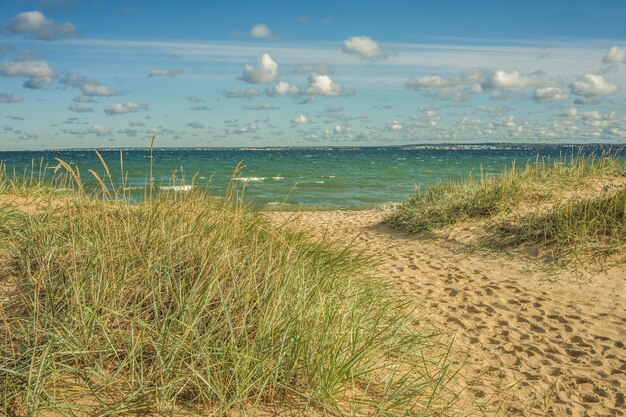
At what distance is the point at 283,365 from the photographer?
319 centimetres

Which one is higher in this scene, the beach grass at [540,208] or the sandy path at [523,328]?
the beach grass at [540,208]

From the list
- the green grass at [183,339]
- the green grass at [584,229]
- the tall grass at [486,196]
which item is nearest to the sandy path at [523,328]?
the green grass at [584,229]

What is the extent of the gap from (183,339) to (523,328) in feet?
13.8

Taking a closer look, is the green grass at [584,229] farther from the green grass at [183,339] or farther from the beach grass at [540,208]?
the green grass at [183,339]

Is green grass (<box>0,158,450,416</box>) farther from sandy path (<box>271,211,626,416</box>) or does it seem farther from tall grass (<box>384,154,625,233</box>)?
tall grass (<box>384,154,625,233</box>)

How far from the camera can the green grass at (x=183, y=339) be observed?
9.44 feet

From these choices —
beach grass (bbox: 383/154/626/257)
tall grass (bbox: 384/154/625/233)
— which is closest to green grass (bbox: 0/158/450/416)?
beach grass (bbox: 383/154/626/257)

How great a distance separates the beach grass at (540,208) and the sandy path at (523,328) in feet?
2.49

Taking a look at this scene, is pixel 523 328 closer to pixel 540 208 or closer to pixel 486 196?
pixel 540 208

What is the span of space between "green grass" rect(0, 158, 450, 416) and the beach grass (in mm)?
5144

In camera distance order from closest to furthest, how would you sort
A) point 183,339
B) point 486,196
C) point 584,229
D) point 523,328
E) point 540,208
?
point 183,339 → point 523,328 → point 584,229 → point 540,208 → point 486,196

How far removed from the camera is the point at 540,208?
34.3 ft

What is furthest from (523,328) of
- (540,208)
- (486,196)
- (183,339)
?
(486,196)

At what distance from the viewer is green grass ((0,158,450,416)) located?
2877mm
